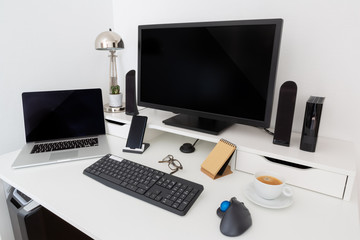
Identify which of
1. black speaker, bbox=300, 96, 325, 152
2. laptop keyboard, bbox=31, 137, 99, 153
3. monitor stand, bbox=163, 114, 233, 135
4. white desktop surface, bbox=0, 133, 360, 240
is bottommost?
white desktop surface, bbox=0, 133, 360, 240

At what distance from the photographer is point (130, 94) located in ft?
3.94

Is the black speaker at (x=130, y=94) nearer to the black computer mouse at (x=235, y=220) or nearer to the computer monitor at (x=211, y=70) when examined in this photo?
the computer monitor at (x=211, y=70)

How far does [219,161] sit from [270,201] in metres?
0.22

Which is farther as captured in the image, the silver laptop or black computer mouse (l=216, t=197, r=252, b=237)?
the silver laptop

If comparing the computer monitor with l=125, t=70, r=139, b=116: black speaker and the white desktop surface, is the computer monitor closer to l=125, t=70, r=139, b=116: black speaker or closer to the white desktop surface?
l=125, t=70, r=139, b=116: black speaker

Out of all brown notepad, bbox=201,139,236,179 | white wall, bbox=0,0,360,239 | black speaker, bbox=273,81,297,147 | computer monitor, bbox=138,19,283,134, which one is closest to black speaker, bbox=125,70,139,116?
computer monitor, bbox=138,19,283,134

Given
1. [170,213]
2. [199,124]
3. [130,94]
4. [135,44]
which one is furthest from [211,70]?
[135,44]

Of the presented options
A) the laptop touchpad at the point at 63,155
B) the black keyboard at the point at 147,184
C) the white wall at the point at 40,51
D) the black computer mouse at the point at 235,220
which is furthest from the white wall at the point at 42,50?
the black computer mouse at the point at 235,220

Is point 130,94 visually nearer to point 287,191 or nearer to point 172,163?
point 172,163

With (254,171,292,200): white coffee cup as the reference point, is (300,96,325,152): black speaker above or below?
above

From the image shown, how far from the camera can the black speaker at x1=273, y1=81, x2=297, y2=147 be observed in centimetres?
81

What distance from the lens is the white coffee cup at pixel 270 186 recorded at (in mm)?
683

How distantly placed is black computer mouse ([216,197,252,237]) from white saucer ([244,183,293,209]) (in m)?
0.10

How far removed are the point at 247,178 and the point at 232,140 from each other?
0.51 feet
